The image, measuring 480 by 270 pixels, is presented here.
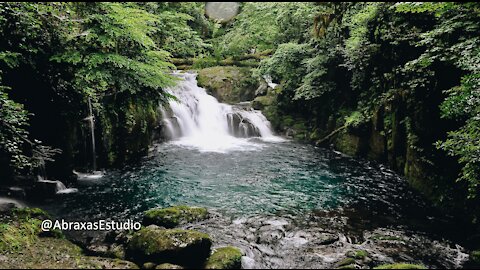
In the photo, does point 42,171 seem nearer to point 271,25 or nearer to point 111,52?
point 111,52

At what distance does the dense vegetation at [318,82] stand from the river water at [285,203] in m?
1.32

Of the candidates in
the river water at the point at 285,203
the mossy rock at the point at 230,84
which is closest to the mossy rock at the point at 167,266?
the river water at the point at 285,203

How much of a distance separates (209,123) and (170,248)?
1603cm

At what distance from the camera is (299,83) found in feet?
65.2

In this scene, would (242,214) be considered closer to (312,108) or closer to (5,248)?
(5,248)

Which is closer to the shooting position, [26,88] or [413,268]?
[413,268]

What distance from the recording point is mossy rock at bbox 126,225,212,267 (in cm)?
621

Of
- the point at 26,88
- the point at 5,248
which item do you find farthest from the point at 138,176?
the point at 5,248

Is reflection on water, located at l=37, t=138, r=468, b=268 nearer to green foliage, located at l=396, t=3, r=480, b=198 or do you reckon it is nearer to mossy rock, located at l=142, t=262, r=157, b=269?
mossy rock, located at l=142, t=262, r=157, b=269

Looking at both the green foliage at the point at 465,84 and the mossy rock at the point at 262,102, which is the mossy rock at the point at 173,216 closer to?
the green foliage at the point at 465,84

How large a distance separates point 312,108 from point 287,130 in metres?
2.20

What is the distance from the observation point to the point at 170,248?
20.5ft

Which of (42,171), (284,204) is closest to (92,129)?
(42,171)

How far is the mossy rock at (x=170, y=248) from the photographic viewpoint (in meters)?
6.21
